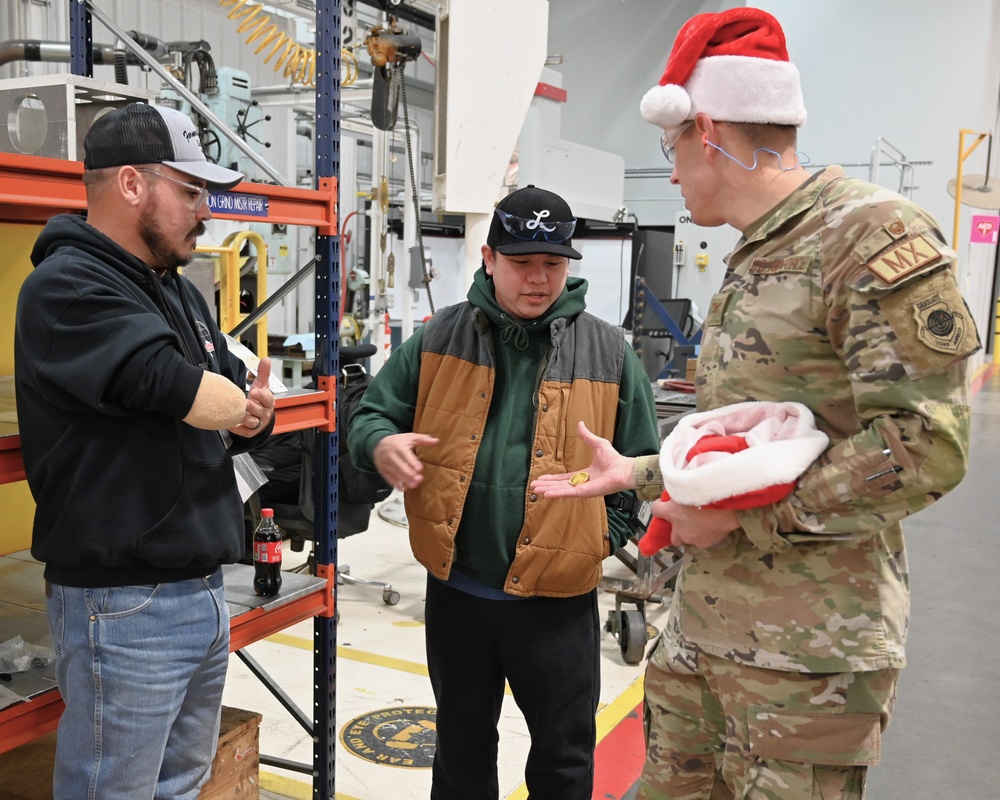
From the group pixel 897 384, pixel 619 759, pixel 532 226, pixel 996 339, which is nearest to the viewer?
pixel 897 384

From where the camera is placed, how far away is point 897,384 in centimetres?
128

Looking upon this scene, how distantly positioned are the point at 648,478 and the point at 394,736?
2181 mm

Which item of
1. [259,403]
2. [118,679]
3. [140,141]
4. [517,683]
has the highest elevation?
[140,141]

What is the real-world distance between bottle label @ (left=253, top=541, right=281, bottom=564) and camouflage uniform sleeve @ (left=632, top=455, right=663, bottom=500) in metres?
1.19

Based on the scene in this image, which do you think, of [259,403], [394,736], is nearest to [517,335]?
[259,403]

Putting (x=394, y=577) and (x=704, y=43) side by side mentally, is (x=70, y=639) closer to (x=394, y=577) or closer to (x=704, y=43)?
(x=704, y=43)

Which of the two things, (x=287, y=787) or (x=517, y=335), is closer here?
(x=517, y=335)

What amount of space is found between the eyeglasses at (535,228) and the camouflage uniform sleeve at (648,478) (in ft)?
2.44

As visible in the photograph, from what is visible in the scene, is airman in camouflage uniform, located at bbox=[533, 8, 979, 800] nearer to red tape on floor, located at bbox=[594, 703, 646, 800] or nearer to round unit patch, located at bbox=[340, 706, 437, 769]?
red tape on floor, located at bbox=[594, 703, 646, 800]

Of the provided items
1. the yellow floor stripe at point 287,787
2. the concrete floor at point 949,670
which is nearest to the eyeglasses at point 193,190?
the yellow floor stripe at point 287,787

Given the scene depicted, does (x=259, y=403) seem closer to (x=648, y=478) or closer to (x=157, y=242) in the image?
(x=157, y=242)

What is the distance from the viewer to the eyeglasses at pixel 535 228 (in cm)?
212

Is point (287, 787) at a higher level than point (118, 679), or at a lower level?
lower

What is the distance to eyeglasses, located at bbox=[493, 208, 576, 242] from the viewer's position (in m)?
2.12
